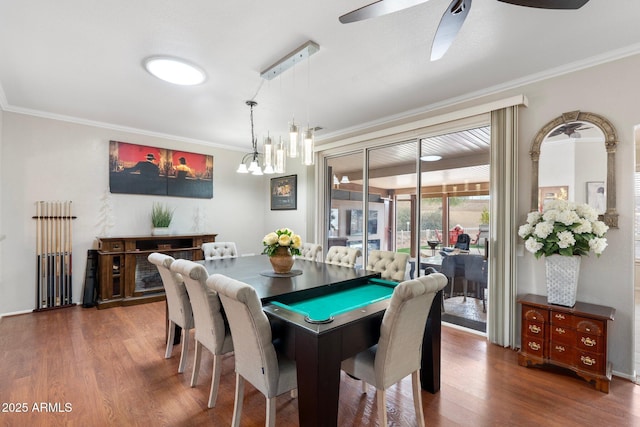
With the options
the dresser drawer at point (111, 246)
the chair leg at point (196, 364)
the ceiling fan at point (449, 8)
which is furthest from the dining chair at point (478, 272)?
the dresser drawer at point (111, 246)

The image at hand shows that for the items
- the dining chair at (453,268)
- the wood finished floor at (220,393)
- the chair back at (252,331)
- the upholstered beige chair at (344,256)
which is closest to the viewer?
the chair back at (252,331)

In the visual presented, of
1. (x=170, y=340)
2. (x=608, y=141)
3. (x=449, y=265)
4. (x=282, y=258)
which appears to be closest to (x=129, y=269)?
(x=170, y=340)

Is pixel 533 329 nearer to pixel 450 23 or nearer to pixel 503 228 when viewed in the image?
pixel 503 228

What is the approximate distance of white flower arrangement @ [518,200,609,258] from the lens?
246cm

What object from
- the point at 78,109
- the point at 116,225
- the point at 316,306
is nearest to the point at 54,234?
the point at 116,225

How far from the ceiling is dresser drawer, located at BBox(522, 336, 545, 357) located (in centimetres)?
249

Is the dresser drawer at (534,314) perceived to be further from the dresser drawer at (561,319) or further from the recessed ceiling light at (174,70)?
the recessed ceiling light at (174,70)

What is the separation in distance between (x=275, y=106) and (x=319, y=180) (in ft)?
5.84

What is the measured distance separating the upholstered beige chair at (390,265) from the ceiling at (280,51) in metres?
1.80

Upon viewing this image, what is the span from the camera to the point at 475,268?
3.62 meters

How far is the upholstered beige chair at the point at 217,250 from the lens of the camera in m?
3.92

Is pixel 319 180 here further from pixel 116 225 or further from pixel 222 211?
pixel 116 225

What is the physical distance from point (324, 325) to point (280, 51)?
7.28 ft

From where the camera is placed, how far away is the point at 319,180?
5.33 meters
